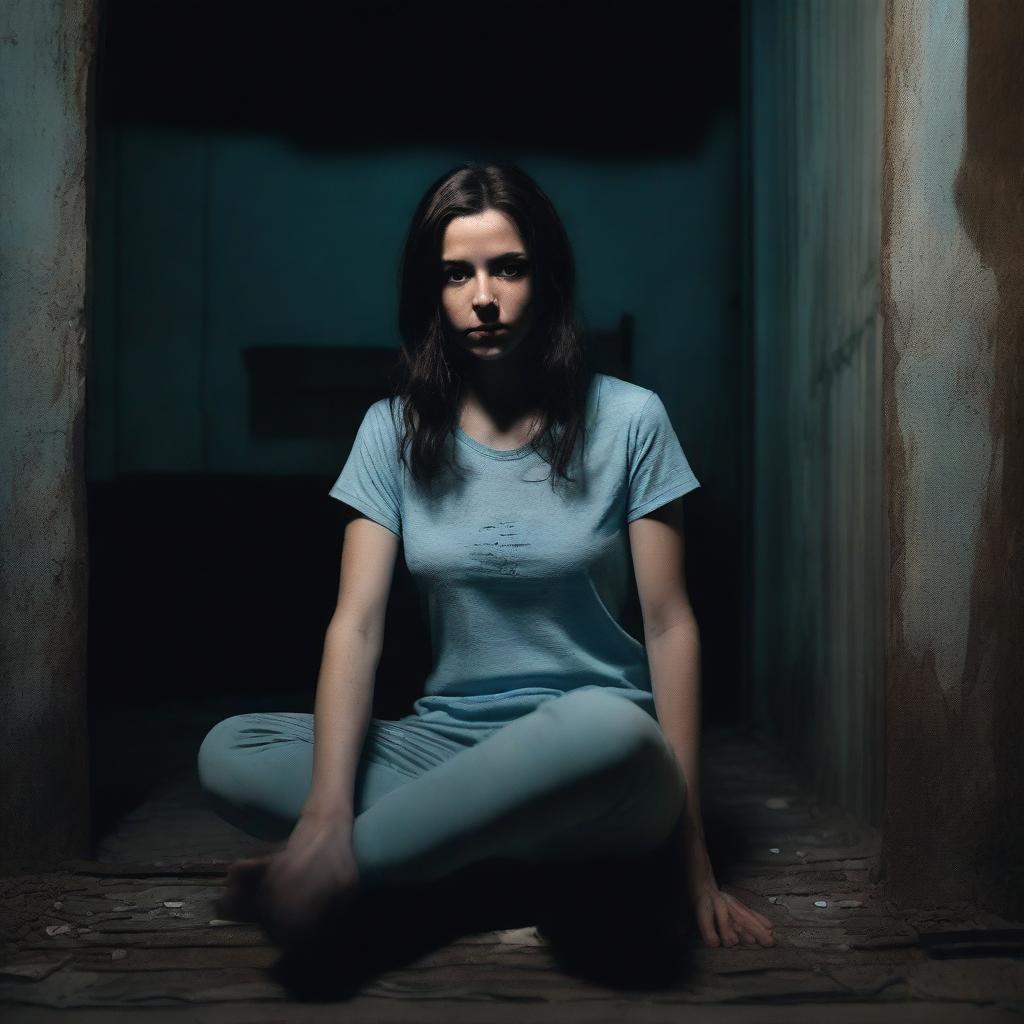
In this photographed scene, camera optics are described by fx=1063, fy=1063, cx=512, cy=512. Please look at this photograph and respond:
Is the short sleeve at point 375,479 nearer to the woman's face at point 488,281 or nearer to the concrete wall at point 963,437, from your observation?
the woman's face at point 488,281

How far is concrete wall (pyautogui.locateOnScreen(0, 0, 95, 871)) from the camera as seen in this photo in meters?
2.21

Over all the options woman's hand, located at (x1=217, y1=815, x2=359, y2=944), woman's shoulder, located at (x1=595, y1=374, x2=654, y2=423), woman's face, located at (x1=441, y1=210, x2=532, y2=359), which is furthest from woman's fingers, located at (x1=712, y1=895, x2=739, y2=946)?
woman's face, located at (x1=441, y1=210, x2=532, y2=359)

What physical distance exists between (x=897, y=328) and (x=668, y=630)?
73 cm

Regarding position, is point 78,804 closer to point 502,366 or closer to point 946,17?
point 502,366

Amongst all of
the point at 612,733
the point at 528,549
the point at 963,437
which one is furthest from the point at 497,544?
the point at 963,437

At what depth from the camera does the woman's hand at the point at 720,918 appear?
1.86 metres

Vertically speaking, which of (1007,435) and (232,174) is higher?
(232,174)

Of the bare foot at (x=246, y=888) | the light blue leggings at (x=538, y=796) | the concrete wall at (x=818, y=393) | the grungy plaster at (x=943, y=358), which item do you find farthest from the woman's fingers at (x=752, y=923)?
the bare foot at (x=246, y=888)

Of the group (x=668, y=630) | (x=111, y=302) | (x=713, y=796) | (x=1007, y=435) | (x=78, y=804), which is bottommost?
(x=713, y=796)

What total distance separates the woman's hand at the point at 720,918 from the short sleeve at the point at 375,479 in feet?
2.85

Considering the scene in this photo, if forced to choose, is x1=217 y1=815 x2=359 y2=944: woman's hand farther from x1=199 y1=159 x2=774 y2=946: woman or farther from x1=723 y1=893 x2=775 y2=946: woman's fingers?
x1=723 y1=893 x2=775 y2=946: woman's fingers

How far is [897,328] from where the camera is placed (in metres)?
2.03

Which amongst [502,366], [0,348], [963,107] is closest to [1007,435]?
[963,107]

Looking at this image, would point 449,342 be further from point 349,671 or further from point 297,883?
point 297,883
